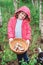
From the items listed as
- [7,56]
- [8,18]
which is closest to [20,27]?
[7,56]

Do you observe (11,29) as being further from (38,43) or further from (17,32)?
(38,43)

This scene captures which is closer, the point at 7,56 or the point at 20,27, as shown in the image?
the point at 20,27

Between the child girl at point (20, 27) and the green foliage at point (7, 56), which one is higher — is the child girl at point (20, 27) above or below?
above

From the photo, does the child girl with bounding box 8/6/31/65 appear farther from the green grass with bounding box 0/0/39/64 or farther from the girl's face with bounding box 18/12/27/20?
the green grass with bounding box 0/0/39/64

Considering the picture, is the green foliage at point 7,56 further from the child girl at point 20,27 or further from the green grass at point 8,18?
the child girl at point 20,27

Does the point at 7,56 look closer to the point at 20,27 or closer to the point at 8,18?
the point at 20,27

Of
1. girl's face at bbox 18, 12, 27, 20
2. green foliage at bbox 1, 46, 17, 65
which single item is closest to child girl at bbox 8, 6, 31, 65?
girl's face at bbox 18, 12, 27, 20

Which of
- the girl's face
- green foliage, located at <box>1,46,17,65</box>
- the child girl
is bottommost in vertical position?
green foliage, located at <box>1,46,17,65</box>

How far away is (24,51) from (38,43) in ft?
5.23

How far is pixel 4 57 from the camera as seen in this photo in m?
5.72

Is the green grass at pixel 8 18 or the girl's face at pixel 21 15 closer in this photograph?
the girl's face at pixel 21 15

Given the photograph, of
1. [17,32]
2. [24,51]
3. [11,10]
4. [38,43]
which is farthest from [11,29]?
[11,10]

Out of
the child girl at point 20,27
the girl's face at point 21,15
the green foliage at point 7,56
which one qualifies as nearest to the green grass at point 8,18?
the green foliage at point 7,56

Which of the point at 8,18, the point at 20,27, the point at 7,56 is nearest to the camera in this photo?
the point at 20,27
